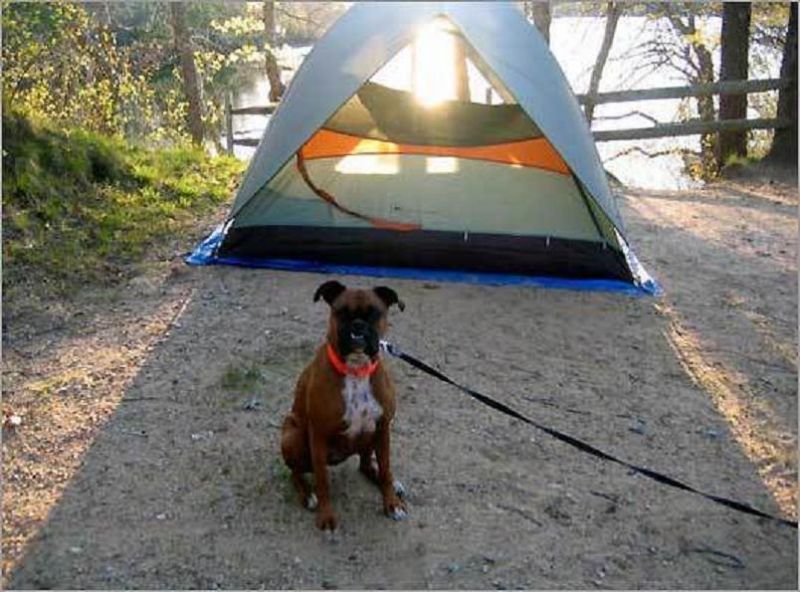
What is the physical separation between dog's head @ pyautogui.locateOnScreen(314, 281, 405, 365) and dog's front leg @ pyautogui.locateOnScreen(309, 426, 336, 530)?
13.4 inches

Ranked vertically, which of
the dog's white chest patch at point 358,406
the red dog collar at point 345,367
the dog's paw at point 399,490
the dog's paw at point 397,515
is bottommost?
the dog's paw at point 397,515

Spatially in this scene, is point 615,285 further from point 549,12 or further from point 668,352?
point 549,12

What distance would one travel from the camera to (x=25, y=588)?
10.1 ft

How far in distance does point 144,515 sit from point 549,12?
403 inches

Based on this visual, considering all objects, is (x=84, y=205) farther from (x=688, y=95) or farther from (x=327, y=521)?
(x=688, y=95)

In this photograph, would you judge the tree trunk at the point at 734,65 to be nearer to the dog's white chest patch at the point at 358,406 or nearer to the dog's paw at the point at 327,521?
the dog's white chest patch at the point at 358,406

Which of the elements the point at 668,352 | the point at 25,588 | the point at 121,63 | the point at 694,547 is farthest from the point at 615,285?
the point at 121,63

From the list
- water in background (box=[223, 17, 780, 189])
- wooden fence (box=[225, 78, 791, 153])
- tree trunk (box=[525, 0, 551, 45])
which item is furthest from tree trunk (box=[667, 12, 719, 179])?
tree trunk (box=[525, 0, 551, 45])

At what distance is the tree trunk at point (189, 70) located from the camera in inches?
552

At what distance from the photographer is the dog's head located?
10.5 feet

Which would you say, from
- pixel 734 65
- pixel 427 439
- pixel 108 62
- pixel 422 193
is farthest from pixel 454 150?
pixel 108 62

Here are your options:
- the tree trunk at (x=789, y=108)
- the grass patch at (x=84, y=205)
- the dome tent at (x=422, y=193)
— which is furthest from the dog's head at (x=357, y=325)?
the tree trunk at (x=789, y=108)

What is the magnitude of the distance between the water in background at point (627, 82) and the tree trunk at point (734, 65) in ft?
2.88

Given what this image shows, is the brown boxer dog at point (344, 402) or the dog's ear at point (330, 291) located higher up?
the dog's ear at point (330, 291)
